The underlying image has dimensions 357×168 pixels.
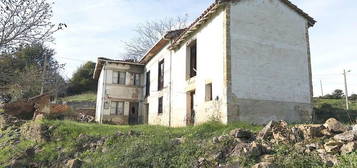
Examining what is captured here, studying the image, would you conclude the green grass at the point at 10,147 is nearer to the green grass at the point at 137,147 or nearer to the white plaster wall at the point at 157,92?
the green grass at the point at 137,147

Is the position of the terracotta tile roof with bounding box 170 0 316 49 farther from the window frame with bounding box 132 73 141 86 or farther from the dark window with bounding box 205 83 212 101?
the window frame with bounding box 132 73 141 86

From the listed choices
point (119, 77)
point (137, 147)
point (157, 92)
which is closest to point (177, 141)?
point (137, 147)

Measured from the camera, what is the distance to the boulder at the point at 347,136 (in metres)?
7.14

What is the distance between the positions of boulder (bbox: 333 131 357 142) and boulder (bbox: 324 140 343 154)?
8.1 inches

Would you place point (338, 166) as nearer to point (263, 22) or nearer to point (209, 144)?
point (209, 144)

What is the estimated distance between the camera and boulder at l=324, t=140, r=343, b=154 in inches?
277

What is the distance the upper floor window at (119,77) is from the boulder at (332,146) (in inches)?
804

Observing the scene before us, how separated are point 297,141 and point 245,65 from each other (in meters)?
6.60

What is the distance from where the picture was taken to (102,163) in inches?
426

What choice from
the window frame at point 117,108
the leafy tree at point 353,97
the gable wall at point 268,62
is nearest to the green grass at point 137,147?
the gable wall at point 268,62

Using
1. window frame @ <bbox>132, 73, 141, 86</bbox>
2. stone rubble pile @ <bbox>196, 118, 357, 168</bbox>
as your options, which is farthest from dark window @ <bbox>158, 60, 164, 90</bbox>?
stone rubble pile @ <bbox>196, 118, 357, 168</bbox>

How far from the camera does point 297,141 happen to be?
8.13 metres

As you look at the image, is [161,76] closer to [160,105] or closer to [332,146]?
[160,105]

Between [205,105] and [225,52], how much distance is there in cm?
275
